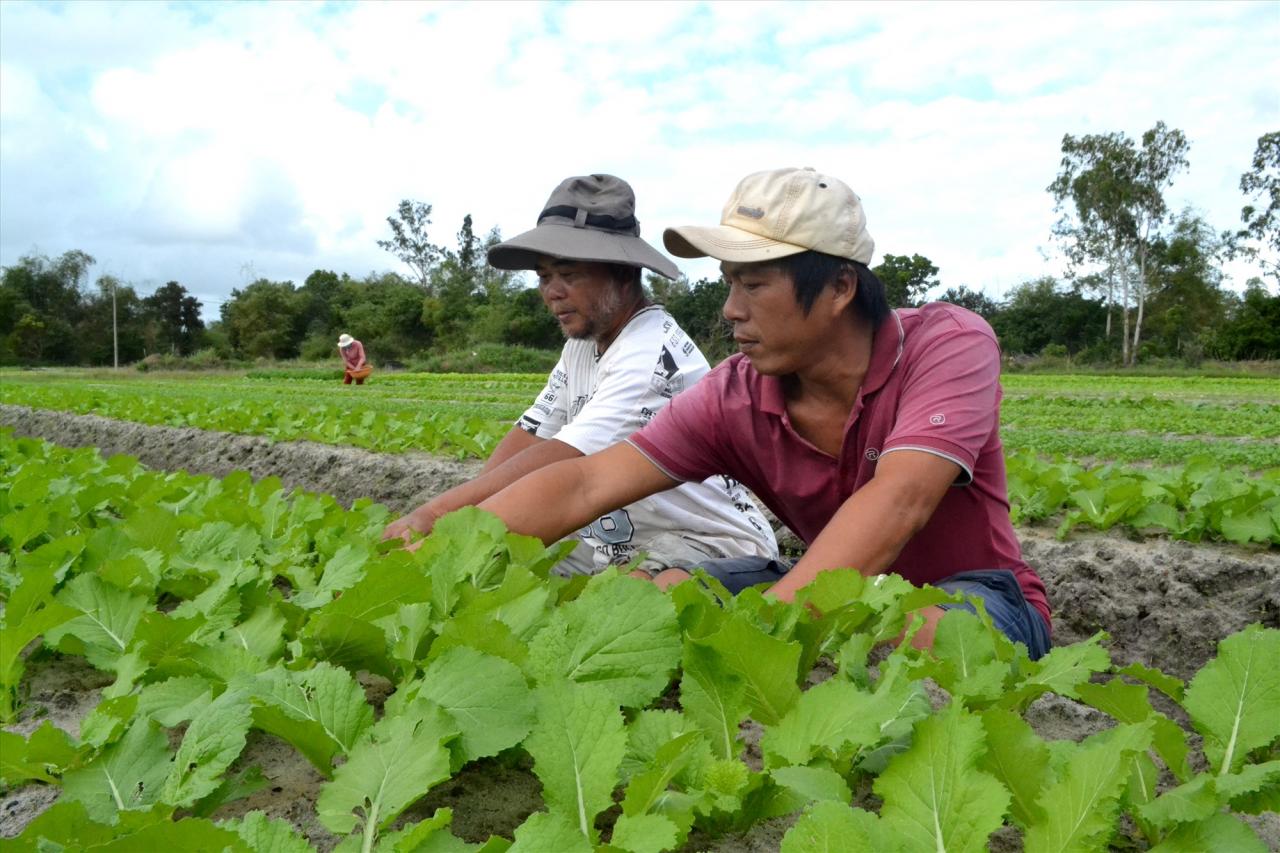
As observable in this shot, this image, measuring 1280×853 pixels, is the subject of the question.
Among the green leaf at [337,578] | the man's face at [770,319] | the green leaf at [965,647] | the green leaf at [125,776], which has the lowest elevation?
the green leaf at [125,776]

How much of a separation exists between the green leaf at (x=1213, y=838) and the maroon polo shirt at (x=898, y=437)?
136cm

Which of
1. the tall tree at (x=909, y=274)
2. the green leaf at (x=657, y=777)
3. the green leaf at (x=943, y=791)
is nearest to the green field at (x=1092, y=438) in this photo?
the green leaf at (x=943, y=791)

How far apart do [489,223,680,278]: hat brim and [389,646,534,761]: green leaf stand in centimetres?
235

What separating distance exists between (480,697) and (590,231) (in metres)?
2.62

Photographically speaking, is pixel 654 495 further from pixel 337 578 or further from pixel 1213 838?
pixel 1213 838

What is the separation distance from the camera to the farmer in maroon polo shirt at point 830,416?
94.8 inches

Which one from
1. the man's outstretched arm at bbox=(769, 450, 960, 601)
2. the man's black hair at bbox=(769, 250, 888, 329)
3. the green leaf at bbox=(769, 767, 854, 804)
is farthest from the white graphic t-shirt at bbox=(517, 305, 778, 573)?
the green leaf at bbox=(769, 767, 854, 804)

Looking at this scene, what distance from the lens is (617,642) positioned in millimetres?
1239

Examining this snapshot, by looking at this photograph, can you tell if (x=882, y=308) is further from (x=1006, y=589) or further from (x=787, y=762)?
(x=787, y=762)

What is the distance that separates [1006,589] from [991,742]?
1.76m

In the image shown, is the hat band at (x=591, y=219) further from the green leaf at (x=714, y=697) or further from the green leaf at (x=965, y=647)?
the green leaf at (x=714, y=697)

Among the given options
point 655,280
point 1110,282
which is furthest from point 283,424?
point 1110,282

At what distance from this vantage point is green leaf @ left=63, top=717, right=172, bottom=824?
111cm

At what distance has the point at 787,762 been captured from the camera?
1.06 metres
